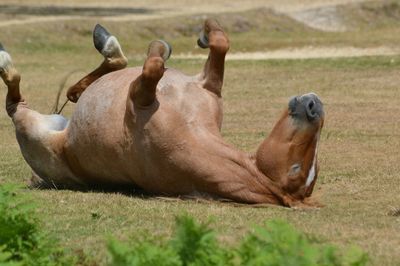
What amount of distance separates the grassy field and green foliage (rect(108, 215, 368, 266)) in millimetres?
989

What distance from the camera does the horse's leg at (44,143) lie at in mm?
9516

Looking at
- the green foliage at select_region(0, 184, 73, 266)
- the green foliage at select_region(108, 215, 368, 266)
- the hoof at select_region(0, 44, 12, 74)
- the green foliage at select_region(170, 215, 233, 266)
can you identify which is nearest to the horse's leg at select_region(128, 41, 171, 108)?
the hoof at select_region(0, 44, 12, 74)

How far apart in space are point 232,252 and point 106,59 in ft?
16.1

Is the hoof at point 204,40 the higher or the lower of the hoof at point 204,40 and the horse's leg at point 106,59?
the higher

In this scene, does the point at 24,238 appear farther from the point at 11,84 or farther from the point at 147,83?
the point at 11,84

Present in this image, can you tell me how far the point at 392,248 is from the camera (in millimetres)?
7055

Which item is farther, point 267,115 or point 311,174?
point 267,115

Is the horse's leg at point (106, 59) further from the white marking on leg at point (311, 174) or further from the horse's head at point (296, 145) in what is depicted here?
the white marking on leg at point (311, 174)

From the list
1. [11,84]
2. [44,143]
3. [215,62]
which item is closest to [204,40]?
[215,62]

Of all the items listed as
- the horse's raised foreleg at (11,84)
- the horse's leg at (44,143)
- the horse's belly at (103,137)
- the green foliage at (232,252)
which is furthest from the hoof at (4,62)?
the green foliage at (232,252)

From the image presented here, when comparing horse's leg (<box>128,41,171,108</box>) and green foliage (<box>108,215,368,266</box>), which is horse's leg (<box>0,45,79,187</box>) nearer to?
horse's leg (<box>128,41,171,108</box>)

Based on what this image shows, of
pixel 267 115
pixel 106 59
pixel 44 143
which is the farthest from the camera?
pixel 267 115

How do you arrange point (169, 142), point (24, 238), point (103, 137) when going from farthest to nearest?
point (103, 137) < point (169, 142) < point (24, 238)

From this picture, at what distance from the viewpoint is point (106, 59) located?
34.6 ft
